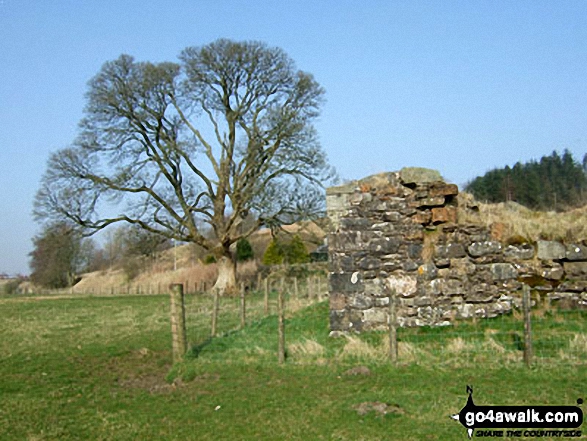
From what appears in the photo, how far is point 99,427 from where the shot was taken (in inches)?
287

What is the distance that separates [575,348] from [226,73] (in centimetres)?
2772

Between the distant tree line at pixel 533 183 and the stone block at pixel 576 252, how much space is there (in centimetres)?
1694

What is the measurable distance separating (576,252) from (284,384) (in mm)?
6235

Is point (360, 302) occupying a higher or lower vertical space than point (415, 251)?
lower

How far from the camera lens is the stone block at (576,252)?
1106 cm

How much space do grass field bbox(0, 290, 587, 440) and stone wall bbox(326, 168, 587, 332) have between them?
51cm

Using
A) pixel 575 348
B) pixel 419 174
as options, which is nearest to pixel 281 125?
pixel 419 174

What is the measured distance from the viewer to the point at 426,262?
1138 centimetres

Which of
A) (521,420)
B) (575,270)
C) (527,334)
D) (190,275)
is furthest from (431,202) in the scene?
(190,275)

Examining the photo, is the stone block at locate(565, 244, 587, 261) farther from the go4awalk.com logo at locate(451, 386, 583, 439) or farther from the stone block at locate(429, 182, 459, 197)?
the go4awalk.com logo at locate(451, 386, 583, 439)

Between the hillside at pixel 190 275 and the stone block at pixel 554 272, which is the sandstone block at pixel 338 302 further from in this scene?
the hillside at pixel 190 275

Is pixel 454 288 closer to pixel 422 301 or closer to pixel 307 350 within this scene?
pixel 422 301

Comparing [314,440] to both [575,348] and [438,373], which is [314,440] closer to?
[438,373]

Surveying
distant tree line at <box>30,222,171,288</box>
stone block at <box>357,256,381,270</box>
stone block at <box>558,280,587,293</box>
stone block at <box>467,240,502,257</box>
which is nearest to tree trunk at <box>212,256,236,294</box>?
distant tree line at <box>30,222,171,288</box>
